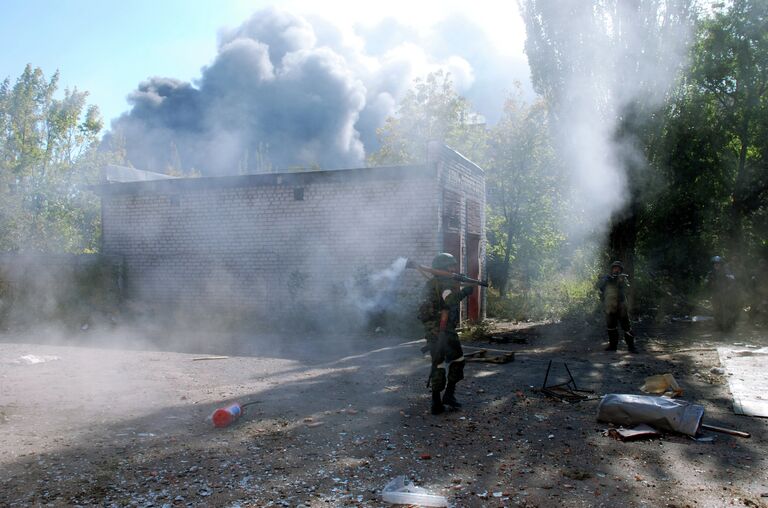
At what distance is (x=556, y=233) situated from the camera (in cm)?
2436

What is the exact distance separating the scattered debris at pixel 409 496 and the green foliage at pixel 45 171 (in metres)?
18.1

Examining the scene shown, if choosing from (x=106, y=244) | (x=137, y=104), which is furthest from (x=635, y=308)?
(x=137, y=104)

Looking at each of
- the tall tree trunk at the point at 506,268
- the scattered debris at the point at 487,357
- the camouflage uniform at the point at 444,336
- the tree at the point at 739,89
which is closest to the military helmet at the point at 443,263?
the camouflage uniform at the point at 444,336

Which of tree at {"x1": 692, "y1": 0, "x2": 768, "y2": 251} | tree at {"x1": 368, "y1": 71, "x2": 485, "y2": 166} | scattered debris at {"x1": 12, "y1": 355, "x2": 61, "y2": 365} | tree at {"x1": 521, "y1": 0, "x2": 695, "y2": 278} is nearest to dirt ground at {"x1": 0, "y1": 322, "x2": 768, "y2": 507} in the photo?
scattered debris at {"x1": 12, "y1": 355, "x2": 61, "y2": 365}

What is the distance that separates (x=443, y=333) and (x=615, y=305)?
5550 millimetres

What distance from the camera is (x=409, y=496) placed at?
11.8 feet

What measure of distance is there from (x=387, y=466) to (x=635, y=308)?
1370 cm

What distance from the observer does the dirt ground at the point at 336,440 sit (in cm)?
374

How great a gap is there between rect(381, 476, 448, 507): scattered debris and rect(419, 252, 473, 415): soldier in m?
1.96

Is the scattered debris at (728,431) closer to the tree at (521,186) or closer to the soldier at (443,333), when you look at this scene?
the soldier at (443,333)

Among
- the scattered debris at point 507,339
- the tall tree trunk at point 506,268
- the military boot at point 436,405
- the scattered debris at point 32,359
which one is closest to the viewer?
the military boot at point 436,405

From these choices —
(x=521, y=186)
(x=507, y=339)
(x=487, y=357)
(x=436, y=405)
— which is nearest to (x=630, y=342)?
(x=507, y=339)

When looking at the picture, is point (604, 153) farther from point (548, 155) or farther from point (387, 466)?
point (387, 466)

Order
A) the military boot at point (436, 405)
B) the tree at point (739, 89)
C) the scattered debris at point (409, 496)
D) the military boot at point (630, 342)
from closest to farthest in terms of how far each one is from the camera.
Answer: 1. the scattered debris at point (409, 496)
2. the military boot at point (436, 405)
3. the military boot at point (630, 342)
4. the tree at point (739, 89)
